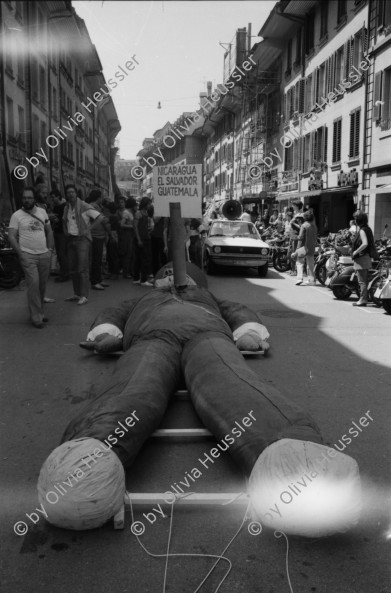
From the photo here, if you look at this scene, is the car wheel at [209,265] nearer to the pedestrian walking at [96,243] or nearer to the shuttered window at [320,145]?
the pedestrian walking at [96,243]

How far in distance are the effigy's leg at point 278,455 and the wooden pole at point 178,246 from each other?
248cm

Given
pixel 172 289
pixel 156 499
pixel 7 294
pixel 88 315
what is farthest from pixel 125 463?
pixel 7 294

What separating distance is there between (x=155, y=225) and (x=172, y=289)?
303 inches

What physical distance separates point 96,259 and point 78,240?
2.22 metres

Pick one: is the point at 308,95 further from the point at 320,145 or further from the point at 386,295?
the point at 386,295

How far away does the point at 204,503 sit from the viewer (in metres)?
3.12

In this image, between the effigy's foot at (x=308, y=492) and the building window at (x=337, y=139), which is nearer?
the effigy's foot at (x=308, y=492)

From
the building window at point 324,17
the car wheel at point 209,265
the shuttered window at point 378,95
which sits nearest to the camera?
the car wheel at point 209,265

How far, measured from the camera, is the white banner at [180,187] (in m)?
7.35

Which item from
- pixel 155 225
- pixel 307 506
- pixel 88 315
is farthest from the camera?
pixel 155 225

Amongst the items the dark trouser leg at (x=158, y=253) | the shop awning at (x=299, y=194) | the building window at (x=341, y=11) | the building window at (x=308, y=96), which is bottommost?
the dark trouser leg at (x=158, y=253)

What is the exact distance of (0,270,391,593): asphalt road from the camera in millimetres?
2535

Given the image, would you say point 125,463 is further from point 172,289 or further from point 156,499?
point 172,289
